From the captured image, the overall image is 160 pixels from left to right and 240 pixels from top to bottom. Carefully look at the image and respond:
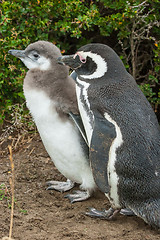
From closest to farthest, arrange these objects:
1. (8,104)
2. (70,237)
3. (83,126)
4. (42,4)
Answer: (70,237)
(83,126)
(42,4)
(8,104)

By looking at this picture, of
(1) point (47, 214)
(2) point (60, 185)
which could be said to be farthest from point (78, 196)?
(1) point (47, 214)

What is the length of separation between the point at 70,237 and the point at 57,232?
0.33 ft

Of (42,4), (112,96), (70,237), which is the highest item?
(42,4)

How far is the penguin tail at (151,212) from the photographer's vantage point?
2273 millimetres

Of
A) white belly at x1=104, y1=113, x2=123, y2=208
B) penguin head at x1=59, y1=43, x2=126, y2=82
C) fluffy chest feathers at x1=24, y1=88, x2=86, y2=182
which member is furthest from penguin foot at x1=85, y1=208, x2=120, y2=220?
penguin head at x1=59, y1=43, x2=126, y2=82

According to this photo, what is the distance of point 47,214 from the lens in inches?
102

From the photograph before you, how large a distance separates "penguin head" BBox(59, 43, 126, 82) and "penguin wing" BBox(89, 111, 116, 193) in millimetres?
270

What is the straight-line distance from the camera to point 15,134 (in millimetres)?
3830

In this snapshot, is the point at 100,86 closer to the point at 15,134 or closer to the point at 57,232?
the point at 57,232

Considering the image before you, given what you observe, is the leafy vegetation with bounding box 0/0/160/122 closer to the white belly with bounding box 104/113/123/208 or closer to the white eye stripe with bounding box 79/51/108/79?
the white eye stripe with bounding box 79/51/108/79

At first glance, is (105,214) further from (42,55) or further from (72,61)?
(42,55)

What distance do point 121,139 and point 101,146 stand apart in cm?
12

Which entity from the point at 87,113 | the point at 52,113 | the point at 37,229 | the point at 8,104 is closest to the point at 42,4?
the point at 8,104

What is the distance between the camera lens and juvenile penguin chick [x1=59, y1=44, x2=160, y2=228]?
2.28 meters
